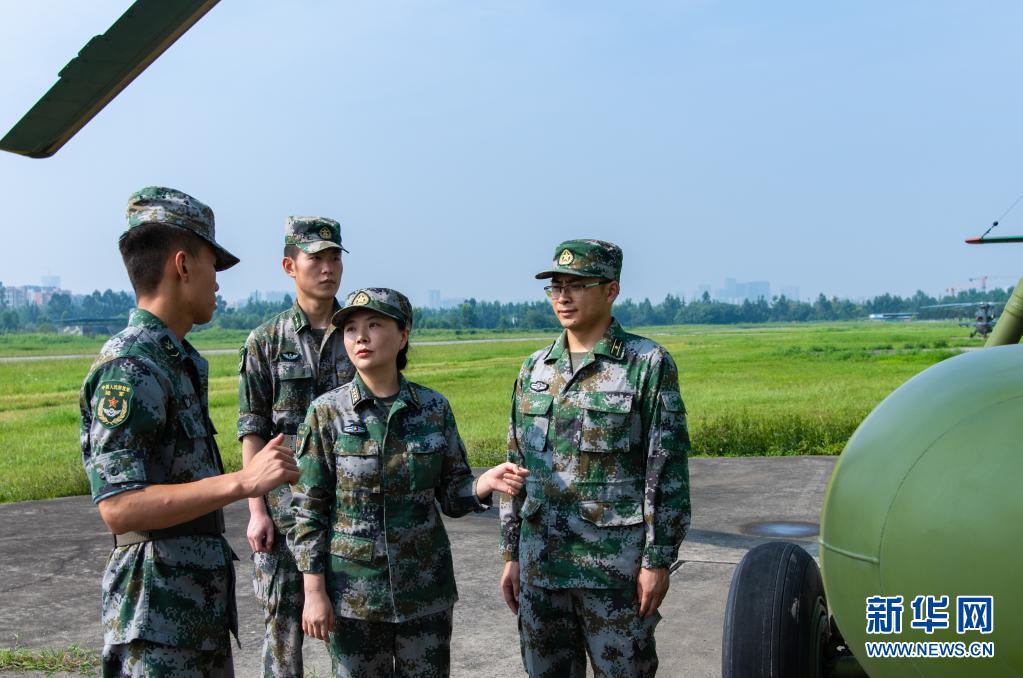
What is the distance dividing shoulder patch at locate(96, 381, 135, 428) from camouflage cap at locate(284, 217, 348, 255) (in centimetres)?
161

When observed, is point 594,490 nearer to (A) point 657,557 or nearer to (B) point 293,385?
(A) point 657,557

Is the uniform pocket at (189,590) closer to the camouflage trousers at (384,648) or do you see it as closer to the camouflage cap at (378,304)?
the camouflage trousers at (384,648)

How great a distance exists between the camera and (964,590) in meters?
2.14

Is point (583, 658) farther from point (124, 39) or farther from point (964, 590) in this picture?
point (124, 39)

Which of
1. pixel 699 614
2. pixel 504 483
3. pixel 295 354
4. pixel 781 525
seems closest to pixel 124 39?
pixel 295 354

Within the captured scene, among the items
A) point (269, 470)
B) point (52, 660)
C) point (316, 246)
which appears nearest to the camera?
point (269, 470)

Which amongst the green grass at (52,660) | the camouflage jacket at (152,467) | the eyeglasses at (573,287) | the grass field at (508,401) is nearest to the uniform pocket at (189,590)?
the camouflage jacket at (152,467)

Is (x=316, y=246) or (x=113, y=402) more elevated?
(x=316, y=246)

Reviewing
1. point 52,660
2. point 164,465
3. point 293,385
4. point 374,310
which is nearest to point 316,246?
point 293,385

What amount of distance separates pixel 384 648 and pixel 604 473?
3.13 feet

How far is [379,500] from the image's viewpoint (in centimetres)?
337

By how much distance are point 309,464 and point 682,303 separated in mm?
153440

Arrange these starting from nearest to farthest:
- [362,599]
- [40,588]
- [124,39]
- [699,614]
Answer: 1. [362,599]
2. [124,39]
3. [699,614]
4. [40,588]

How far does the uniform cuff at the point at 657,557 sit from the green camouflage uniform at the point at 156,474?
1367 mm
